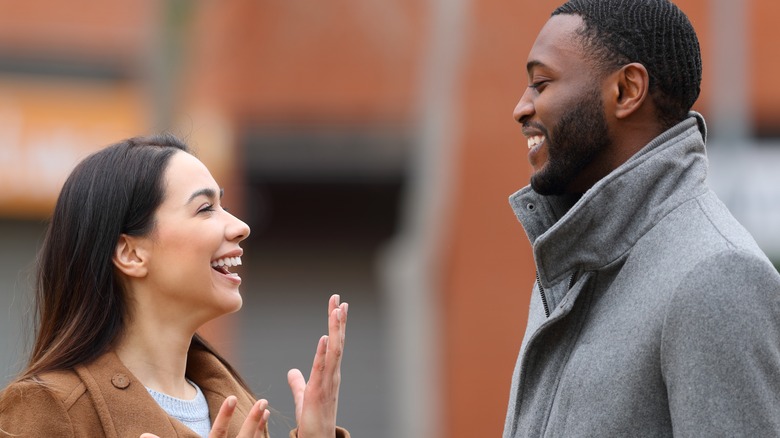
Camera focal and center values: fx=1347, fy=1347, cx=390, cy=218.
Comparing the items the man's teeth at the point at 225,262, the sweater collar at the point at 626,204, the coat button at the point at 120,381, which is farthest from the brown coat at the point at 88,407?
the sweater collar at the point at 626,204

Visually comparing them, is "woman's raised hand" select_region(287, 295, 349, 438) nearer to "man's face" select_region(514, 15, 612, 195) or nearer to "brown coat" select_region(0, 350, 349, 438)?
"brown coat" select_region(0, 350, 349, 438)

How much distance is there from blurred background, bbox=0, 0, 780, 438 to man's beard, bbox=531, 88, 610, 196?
8311 mm

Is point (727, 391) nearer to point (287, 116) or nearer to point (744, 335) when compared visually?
point (744, 335)

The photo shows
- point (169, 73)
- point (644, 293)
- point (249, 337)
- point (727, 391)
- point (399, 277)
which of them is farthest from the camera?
point (249, 337)

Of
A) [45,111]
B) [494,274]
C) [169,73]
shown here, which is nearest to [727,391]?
[169,73]

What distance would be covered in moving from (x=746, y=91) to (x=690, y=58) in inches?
472

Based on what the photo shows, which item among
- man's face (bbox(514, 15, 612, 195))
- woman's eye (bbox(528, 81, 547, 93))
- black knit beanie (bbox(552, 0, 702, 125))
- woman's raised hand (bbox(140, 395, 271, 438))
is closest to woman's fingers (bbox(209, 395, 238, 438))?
woman's raised hand (bbox(140, 395, 271, 438))

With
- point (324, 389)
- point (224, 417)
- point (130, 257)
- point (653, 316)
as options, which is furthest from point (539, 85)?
point (130, 257)

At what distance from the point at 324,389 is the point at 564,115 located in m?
0.92

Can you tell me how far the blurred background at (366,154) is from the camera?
489 inches

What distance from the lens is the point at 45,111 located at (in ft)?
46.2

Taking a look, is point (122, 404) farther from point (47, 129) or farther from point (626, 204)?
point (47, 129)

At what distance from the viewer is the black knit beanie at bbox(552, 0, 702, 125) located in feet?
9.62

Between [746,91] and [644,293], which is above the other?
[644,293]
